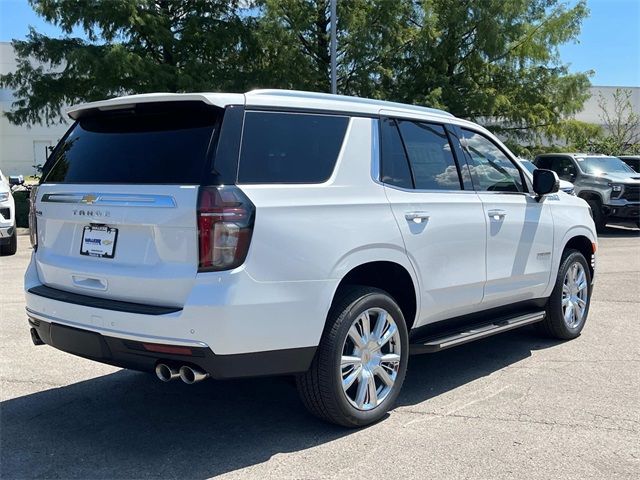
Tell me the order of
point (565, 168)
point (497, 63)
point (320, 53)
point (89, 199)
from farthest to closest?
point (497, 63), point (320, 53), point (565, 168), point (89, 199)

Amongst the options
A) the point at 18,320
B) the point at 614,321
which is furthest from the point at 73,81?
the point at 614,321

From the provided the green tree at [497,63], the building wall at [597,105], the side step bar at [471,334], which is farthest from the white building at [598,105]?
the side step bar at [471,334]

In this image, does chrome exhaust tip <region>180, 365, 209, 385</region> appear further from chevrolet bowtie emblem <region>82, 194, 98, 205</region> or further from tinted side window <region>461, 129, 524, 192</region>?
tinted side window <region>461, 129, 524, 192</region>

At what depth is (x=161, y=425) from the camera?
13.8 ft

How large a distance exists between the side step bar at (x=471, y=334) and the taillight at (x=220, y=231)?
1654 mm

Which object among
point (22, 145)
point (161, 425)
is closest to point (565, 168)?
point (161, 425)

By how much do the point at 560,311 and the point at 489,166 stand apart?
1640 mm

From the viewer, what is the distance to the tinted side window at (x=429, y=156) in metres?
4.62

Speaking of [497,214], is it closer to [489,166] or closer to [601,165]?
[489,166]

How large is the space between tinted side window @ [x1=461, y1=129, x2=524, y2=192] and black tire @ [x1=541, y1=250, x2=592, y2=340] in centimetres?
96

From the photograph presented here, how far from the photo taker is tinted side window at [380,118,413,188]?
434 cm

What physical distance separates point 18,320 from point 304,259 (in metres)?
4.55

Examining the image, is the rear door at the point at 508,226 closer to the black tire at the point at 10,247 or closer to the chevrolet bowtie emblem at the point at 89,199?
the chevrolet bowtie emblem at the point at 89,199

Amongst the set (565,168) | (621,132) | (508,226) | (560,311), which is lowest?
(560,311)
